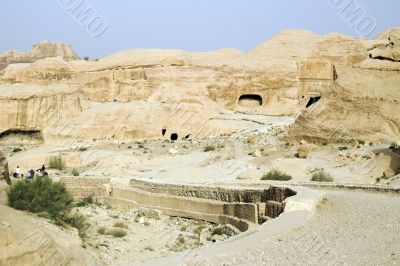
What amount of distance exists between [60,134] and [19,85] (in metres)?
5.05

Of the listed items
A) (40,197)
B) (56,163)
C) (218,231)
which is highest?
(40,197)

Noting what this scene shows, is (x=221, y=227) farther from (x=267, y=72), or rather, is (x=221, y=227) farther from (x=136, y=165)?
(x=267, y=72)

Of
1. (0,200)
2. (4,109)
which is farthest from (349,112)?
(4,109)

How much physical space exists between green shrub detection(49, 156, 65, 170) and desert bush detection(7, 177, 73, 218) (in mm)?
12522

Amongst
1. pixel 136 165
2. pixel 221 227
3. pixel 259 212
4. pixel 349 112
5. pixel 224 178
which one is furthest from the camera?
pixel 136 165

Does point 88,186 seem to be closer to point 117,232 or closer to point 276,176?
point 117,232

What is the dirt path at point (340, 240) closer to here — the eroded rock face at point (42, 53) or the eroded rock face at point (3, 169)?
the eroded rock face at point (3, 169)

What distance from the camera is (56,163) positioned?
2677 cm

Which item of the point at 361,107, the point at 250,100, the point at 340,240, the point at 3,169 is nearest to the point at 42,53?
the point at 250,100

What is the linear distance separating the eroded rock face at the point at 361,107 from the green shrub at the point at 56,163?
11.2m

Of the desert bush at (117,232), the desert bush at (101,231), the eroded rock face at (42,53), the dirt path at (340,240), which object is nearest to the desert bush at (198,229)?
the desert bush at (117,232)

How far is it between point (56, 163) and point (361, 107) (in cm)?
1419

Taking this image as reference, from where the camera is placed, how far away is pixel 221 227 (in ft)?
50.5

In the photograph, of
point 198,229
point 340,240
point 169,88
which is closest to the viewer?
point 340,240
